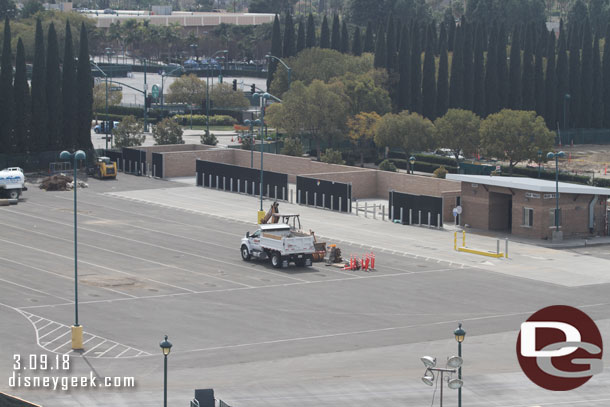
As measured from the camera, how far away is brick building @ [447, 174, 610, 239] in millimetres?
71375

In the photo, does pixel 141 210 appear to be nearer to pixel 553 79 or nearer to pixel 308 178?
pixel 308 178

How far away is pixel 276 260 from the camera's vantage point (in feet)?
201

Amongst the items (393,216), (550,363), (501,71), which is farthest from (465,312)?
(501,71)

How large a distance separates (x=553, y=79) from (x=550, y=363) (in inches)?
4125

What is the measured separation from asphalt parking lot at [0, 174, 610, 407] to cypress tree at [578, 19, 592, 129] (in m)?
76.1

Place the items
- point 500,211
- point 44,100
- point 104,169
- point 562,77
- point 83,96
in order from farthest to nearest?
point 562,77 < point 83,96 < point 44,100 < point 104,169 < point 500,211

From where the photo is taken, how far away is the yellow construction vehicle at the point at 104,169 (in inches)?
3841

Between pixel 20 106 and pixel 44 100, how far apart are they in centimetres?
238

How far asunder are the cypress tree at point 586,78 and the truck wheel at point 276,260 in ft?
279

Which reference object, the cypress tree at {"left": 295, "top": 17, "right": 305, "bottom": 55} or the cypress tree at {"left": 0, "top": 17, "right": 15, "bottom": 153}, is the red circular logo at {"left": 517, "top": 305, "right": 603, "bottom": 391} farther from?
the cypress tree at {"left": 295, "top": 17, "right": 305, "bottom": 55}

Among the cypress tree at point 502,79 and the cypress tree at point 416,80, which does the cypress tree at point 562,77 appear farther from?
the cypress tree at point 416,80

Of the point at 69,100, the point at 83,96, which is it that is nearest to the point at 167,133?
the point at 83,96

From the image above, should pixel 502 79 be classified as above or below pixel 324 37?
below

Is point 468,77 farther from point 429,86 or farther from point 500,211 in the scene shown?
point 500,211
